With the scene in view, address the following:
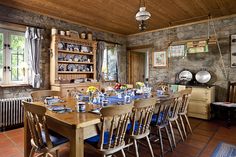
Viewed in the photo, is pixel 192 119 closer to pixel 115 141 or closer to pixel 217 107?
pixel 217 107

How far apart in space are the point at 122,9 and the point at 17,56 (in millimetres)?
2688

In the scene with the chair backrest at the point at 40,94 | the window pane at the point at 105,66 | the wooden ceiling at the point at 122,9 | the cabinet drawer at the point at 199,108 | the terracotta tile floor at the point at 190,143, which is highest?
the wooden ceiling at the point at 122,9

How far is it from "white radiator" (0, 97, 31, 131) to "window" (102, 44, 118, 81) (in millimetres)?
2974

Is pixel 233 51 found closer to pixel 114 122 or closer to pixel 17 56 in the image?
pixel 114 122

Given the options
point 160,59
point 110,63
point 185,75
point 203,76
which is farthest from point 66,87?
point 203,76

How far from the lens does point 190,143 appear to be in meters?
2.83

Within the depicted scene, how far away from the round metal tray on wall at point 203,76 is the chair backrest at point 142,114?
3.15 m

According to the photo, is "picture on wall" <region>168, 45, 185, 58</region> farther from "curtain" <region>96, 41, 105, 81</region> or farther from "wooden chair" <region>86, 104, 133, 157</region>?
"wooden chair" <region>86, 104, 133, 157</region>

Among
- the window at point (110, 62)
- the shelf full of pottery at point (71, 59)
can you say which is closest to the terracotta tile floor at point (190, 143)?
→ the shelf full of pottery at point (71, 59)

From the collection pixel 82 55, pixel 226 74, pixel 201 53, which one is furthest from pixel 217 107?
pixel 82 55

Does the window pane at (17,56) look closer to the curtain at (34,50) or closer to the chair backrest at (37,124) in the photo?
the curtain at (34,50)

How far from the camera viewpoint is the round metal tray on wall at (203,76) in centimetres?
448

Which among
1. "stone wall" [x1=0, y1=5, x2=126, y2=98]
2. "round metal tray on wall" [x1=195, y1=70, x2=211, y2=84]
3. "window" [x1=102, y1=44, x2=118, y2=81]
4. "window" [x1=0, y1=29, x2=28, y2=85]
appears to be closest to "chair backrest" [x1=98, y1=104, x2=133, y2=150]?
"stone wall" [x1=0, y1=5, x2=126, y2=98]

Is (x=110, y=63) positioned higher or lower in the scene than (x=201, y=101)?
higher
